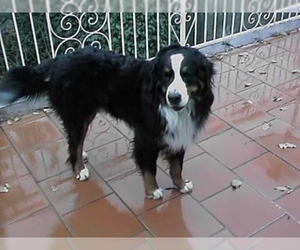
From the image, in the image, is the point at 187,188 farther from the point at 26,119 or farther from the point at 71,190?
the point at 26,119

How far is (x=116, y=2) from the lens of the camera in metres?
0.97

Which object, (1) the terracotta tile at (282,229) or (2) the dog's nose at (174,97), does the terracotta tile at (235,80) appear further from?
(2) the dog's nose at (174,97)

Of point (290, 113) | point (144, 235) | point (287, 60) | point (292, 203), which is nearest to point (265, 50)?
point (287, 60)

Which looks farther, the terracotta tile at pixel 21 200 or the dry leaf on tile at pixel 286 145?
the dry leaf on tile at pixel 286 145

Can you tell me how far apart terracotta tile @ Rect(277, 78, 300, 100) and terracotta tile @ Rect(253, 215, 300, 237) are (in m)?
1.38

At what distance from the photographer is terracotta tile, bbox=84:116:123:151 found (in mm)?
2756

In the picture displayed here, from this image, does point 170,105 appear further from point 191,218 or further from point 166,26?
point 166,26

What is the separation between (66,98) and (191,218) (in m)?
0.96

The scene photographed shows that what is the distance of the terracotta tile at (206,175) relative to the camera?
2318 mm

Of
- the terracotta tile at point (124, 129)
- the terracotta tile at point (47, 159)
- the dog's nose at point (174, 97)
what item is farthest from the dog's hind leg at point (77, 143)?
the dog's nose at point (174, 97)

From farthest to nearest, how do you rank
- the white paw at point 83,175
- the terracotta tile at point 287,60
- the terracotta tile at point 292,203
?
the terracotta tile at point 287,60
the white paw at point 83,175
the terracotta tile at point 292,203

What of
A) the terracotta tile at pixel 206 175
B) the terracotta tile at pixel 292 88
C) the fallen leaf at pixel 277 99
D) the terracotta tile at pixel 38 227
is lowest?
the terracotta tile at pixel 38 227

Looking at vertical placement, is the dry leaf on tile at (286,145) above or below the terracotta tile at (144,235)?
above

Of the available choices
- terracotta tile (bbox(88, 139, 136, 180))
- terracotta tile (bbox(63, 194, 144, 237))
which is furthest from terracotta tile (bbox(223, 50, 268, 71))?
terracotta tile (bbox(63, 194, 144, 237))
